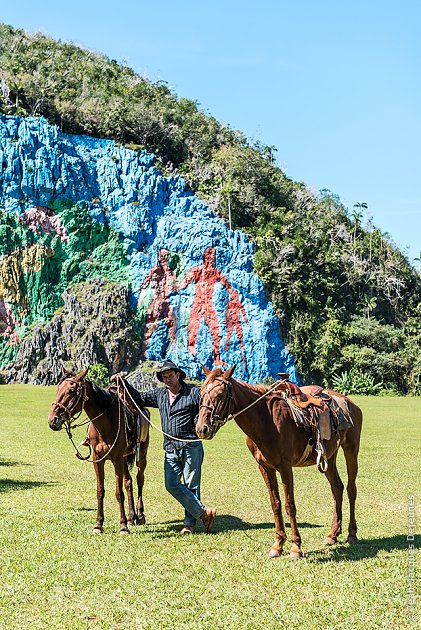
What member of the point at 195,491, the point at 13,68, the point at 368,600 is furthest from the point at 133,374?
the point at 368,600

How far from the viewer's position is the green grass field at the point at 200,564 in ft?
19.2

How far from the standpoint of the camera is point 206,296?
46.7 metres

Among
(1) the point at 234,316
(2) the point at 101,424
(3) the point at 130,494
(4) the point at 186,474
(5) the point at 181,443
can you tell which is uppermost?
(1) the point at 234,316

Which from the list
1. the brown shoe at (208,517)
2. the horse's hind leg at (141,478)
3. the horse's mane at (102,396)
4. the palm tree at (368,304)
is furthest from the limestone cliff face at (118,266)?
the brown shoe at (208,517)

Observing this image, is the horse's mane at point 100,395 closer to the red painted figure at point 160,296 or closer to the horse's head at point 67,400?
the horse's head at point 67,400

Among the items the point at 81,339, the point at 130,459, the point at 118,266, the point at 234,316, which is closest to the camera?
the point at 130,459

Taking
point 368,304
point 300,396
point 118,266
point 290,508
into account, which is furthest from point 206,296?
point 290,508

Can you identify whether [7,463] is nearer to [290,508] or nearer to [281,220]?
[290,508]

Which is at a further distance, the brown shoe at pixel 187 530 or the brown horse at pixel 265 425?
the brown shoe at pixel 187 530

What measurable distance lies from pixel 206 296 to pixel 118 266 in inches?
266

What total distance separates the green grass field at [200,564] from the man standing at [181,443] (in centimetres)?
47

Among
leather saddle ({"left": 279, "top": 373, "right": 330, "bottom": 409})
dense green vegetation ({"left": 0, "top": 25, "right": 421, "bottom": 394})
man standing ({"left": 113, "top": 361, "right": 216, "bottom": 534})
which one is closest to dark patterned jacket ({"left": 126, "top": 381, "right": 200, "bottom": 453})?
man standing ({"left": 113, "top": 361, "right": 216, "bottom": 534})

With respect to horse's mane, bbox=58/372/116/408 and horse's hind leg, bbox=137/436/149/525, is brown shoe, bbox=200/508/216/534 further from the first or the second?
horse's mane, bbox=58/372/116/408

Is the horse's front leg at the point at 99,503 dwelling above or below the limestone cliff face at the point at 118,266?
below
